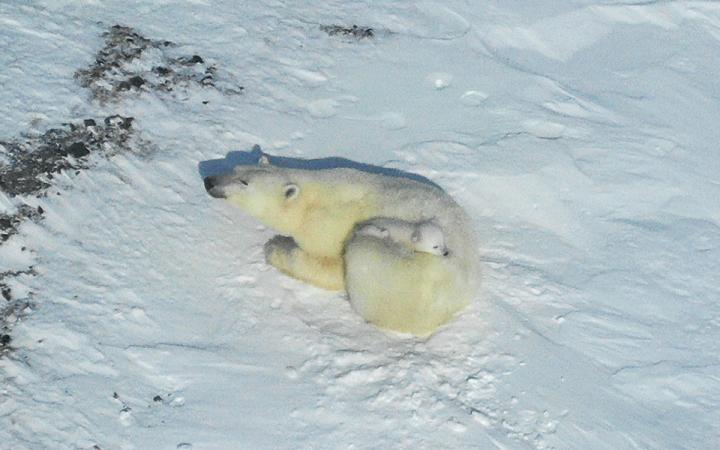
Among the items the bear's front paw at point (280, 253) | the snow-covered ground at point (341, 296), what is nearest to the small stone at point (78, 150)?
the snow-covered ground at point (341, 296)

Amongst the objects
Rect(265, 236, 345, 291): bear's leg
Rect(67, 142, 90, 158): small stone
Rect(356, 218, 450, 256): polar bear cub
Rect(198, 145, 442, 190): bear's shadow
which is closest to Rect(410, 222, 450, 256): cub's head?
Rect(356, 218, 450, 256): polar bear cub

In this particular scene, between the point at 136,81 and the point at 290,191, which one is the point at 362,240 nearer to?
the point at 290,191

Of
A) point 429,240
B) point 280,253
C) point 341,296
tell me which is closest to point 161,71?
point 280,253

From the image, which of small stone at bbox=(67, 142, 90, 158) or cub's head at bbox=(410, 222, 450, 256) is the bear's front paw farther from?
small stone at bbox=(67, 142, 90, 158)

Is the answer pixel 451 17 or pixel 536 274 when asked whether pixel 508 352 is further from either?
pixel 451 17

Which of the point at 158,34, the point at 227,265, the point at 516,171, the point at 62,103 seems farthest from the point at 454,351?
the point at 158,34

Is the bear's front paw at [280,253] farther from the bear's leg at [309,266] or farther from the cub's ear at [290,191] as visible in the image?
the cub's ear at [290,191]
